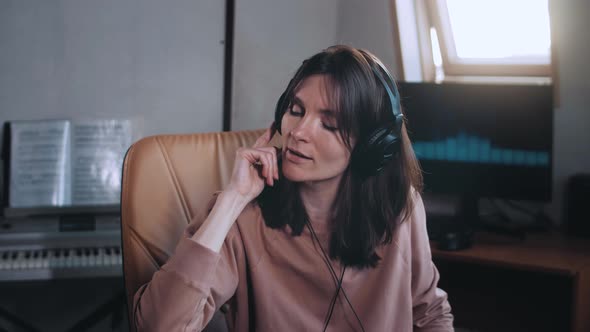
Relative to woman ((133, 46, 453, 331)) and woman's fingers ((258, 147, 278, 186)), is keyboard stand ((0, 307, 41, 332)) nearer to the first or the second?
woman ((133, 46, 453, 331))

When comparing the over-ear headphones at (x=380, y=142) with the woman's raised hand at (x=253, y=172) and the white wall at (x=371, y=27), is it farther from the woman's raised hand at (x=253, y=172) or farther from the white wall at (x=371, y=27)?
the white wall at (x=371, y=27)

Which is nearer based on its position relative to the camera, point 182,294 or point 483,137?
point 182,294

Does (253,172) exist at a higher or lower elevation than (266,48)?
lower

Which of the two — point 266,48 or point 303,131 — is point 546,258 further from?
point 266,48

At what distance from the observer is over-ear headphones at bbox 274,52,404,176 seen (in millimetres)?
1126

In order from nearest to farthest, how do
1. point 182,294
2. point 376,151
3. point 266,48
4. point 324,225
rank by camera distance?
point 182,294
point 376,151
point 324,225
point 266,48

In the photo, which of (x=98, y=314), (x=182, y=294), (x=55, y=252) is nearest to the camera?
(x=182, y=294)

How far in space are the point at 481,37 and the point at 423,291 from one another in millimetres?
1784

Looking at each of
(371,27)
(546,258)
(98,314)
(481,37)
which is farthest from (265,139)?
(481,37)

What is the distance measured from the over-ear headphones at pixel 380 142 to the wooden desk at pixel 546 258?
87 centimetres

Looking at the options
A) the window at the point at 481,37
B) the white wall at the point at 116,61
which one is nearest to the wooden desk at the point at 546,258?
the window at the point at 481,37

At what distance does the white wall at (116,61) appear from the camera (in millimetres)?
2324

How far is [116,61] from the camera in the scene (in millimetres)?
2438

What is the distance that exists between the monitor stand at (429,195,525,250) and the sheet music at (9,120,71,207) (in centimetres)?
134
